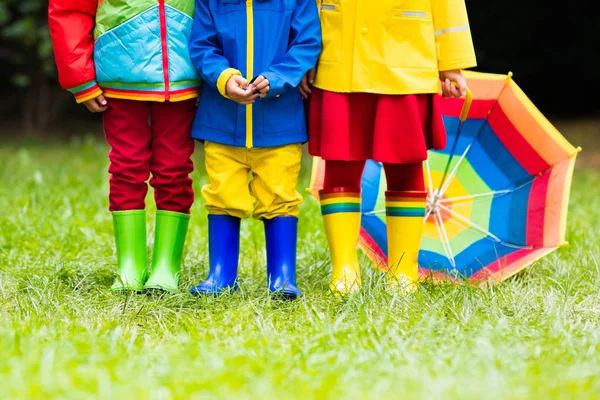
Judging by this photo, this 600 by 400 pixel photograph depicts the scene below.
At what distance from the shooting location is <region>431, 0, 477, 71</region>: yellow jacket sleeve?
8.64 feet

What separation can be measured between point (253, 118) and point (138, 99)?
1.27 ft

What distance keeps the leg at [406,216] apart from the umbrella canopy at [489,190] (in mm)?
115

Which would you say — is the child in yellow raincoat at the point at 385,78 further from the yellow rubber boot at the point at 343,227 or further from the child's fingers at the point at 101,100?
the child's fingers at the point at 101,100

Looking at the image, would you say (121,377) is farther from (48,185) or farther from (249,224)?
(48,185)

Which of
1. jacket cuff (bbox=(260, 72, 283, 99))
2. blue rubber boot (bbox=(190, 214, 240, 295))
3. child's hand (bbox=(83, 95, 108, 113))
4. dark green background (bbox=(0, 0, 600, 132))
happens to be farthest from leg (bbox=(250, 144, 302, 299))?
dark green background (bbox=(0, 0, 600, 132))

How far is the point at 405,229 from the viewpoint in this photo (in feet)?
9.26

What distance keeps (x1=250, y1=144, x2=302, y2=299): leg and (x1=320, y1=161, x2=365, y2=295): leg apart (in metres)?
0.12

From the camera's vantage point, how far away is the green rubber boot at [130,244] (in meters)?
2.85

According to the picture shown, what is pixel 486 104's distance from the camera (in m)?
3.20

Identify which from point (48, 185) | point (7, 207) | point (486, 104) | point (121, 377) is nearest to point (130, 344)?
point (121, 377)

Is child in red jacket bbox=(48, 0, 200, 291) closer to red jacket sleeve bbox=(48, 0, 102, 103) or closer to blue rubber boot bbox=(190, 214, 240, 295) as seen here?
red jacket sleeve bbox=(48, 0, 102, 103)

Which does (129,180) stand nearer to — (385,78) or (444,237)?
(385,78)

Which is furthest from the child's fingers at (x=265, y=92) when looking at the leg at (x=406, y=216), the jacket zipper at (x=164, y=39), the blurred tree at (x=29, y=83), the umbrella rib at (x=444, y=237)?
the blurred tree at (x=29, y=83)

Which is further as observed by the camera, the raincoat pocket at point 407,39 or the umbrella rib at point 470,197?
the umbrella rib at point 470,197
